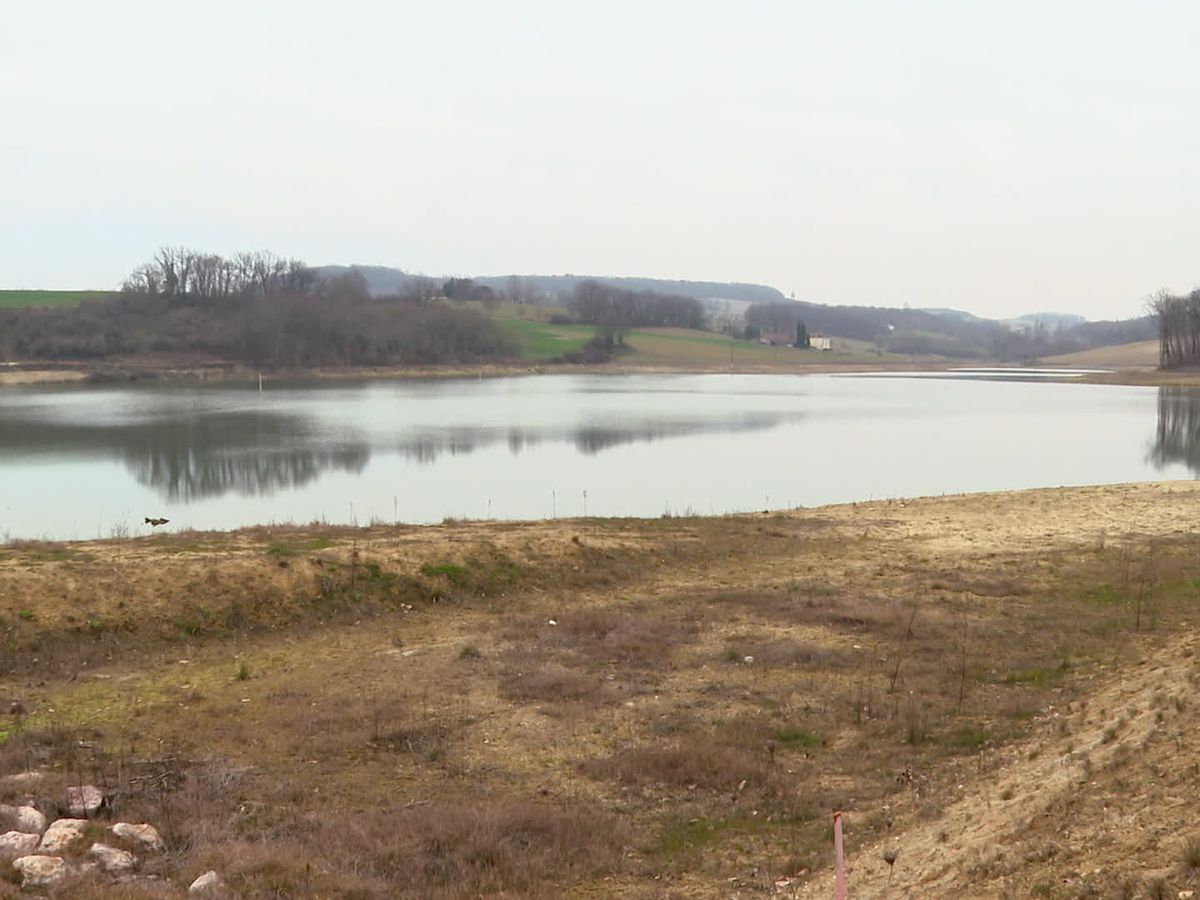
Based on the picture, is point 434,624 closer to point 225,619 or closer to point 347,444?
point 225,619

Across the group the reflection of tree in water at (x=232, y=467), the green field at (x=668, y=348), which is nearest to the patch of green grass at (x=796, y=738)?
the reflection of tree in water at (x=232, y=467)

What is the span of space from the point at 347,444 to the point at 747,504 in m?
15.9

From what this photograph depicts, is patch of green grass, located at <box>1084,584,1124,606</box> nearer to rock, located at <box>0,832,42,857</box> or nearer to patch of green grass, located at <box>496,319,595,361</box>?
rock, located at <box>0,832,42,857</box>

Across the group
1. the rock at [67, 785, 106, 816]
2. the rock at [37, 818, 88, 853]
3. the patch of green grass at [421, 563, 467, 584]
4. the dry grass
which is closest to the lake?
the patch of green grass at [421, 563, 467, 584]

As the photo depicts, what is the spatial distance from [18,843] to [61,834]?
225 millimetres

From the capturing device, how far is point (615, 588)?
13172 millimetres

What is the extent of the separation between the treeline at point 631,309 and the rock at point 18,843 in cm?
12164

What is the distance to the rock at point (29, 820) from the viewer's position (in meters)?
5.70

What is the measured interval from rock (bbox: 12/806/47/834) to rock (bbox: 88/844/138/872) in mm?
522

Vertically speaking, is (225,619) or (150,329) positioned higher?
(150,329)

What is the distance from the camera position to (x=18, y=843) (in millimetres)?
5383

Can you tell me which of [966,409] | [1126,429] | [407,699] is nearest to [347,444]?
[407,699]

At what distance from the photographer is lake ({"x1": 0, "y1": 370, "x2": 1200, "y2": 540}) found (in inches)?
880

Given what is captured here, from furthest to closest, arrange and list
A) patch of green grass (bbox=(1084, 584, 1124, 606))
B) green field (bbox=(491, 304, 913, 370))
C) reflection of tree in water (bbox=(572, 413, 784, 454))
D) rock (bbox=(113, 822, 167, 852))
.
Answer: green field (bbox=(491, 304, 913, 370)) → reflection of tree in water (bbox=(572, 413, 784, 454)) → patch of green grass (bbox=(1084, 584, 1124, 606)) → rock (bbox=(113, 822, 167, 852))
